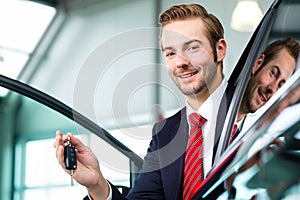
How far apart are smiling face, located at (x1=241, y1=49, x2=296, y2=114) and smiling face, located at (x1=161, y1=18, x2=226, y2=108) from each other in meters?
0.21

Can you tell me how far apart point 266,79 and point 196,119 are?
310 millimetres

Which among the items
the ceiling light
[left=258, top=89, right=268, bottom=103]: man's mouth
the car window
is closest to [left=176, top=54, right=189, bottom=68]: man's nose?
[left=258, top=89, right=268, bottom=103]: man's mouth

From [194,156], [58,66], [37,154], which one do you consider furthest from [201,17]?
[58,66]

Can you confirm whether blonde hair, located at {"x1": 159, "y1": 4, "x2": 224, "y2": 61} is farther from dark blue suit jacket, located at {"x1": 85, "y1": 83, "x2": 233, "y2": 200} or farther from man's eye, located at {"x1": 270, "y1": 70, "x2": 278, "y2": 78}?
man's eye, located at {"x1": 270, "y1": 70, "x2": 278, "y2": 78}

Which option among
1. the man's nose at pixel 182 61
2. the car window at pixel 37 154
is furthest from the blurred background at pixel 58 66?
the man's nose at pixel 182 61

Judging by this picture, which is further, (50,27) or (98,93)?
(50,27)

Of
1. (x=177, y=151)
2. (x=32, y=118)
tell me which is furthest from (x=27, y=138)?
(x=177, y=151)

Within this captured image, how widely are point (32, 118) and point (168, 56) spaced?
5.03 m

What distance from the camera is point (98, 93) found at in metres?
4.75

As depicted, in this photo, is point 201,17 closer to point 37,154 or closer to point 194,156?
point 194,156

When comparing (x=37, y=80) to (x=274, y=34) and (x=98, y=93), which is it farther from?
(x=274, y=34)

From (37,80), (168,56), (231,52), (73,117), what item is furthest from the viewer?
(37,80)

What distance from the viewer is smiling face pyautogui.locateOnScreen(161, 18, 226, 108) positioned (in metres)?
0.77

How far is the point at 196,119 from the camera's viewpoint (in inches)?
31.9
